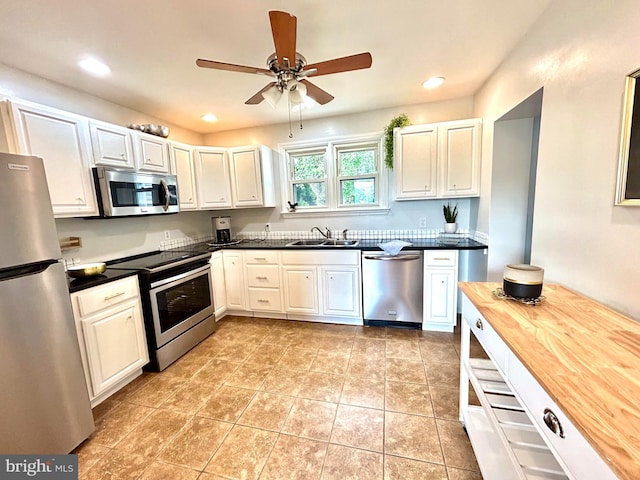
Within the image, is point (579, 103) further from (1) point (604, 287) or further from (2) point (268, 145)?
(2) point (268, 145)

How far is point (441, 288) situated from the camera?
268 cm

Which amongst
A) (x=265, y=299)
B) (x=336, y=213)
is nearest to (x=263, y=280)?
(x=265, y=299)

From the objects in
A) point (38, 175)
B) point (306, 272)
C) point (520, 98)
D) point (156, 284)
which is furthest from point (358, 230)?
point (38, 175)

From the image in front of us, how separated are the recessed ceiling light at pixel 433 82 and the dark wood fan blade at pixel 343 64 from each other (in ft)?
4.14

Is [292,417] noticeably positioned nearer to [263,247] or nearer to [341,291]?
[341,291]

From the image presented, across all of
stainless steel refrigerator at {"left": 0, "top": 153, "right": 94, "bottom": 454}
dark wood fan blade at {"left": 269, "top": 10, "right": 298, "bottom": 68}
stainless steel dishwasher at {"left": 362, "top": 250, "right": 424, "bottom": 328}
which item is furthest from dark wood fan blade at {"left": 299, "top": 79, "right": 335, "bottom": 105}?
stainless steel refrigerator at {"left": 0, "top": 153, "right": 94, "bottom": 454}

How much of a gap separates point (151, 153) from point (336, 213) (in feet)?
7.19

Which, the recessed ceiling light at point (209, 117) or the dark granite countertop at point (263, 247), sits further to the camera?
the recessed ceiling light at point (209, 117)

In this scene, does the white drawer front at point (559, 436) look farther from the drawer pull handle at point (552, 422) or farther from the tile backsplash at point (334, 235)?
the tile backsplash at point (334, 235)

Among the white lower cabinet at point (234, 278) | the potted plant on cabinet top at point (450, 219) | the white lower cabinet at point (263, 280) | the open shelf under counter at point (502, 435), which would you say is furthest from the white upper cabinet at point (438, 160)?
the white lower cabinet at point (234, 278)

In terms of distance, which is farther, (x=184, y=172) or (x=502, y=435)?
(x=184, y=172)

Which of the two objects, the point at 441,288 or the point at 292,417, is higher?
the point at 441,288

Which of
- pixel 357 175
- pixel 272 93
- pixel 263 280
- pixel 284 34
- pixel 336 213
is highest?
pixel 284 34

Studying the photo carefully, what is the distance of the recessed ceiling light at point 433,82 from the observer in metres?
2.44
